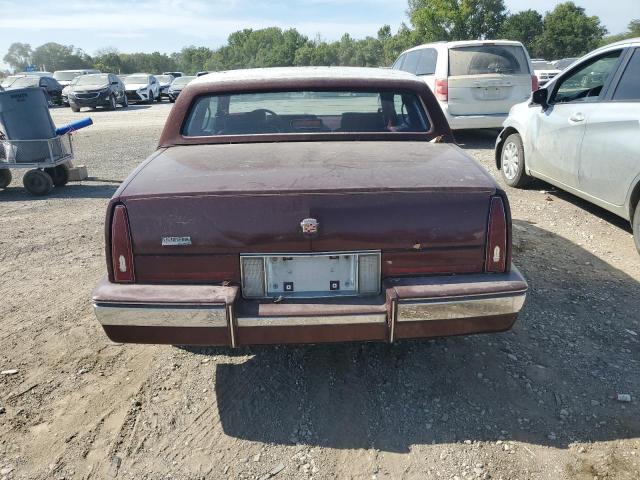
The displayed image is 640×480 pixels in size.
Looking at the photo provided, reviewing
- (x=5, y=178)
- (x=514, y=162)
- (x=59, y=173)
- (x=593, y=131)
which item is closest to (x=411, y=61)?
(x=514, y=162)

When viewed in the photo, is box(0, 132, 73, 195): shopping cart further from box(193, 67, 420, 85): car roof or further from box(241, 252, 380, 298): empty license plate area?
box(241, 252, 380, 298): empty license plate area

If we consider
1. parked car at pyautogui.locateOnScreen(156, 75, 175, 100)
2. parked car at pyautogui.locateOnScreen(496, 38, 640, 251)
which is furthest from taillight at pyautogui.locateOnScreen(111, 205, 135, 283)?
parked car at pyautogui.locateOnScreen(156, 75, 175, 100)

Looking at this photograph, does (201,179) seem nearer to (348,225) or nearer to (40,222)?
(348,225)

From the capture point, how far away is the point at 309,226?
7.82ft

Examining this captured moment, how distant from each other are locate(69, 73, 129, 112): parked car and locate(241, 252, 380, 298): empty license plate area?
23.6m

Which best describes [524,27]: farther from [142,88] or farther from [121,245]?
[121,245]

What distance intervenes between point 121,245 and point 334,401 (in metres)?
1.36

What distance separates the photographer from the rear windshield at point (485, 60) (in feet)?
30.4

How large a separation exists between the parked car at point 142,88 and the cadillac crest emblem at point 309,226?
1115 inches

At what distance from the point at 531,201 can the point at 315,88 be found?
393cm

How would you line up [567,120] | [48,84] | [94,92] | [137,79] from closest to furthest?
1. [567,120]
2. [94,92]
3. [48,84]
4. [137,79]

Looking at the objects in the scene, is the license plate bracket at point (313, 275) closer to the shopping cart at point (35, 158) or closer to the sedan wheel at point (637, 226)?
the sedan wheel at point (637, 226)

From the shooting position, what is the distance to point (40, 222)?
616 cm

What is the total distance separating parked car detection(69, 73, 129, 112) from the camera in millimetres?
22953
